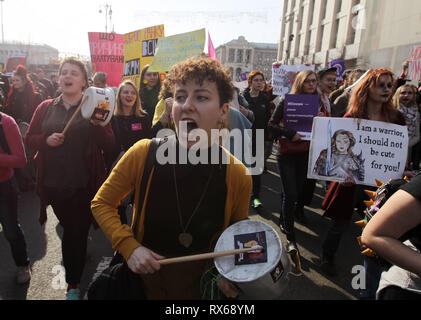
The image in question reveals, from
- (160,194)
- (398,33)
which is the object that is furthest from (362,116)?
(398,33)

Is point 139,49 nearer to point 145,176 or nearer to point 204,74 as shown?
point 204,74

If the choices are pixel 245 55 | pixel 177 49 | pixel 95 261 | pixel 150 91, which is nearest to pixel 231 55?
pixel 245 55

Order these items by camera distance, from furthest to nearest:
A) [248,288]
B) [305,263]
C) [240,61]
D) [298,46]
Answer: [240,61] < [298,46] < [305,263] < [248,288]

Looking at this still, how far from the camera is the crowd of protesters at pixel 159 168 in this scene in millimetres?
1521

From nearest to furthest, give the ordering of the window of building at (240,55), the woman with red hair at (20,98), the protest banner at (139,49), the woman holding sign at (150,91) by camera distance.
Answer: the woman holding sign at (150,91)
the protest banner at (139,49)
the woman with red hair at (20,98)
the window of building at (240,55)

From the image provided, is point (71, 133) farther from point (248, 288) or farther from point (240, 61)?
point (240, 61)

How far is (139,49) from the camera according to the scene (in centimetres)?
571

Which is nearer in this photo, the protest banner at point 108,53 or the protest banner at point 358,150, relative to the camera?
the protest banner at point 358,150

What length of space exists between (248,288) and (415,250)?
0.80 metres

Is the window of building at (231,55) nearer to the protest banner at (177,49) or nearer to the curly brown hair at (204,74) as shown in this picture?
the protest banner at (177,49)

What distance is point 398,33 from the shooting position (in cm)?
1645

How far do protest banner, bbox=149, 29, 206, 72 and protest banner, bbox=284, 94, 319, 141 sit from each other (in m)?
1.39

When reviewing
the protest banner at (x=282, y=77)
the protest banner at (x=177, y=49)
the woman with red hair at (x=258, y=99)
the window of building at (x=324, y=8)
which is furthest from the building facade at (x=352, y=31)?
the protest banner at (x=177, y=49)

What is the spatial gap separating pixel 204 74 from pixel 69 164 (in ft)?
5.41
